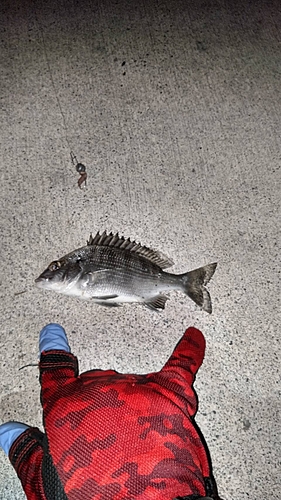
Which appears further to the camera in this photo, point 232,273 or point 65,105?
point 65,105

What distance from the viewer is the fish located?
7.41 feet

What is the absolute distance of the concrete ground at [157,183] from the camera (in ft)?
7.82

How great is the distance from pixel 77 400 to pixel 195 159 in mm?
1700

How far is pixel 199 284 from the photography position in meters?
2.43

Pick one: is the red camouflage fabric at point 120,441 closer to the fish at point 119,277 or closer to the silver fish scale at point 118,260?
the fish at point 119,277

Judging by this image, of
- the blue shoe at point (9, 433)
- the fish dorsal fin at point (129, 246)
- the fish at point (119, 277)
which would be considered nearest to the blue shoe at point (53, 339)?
the fish at point (119, 277)

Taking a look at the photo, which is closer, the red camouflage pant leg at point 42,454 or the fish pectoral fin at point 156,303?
the red camouflage pant leg at point 42,454

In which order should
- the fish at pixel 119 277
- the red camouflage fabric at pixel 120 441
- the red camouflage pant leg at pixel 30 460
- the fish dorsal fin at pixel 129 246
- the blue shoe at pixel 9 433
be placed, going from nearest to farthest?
the red camouflage fabric at pixel 120 441
the red camouflage pant leg at pixel 30 460
the blue shoe at pixel 9 433
the fish at pixel 119 277
the fish dorsal fin at pixel 129 246

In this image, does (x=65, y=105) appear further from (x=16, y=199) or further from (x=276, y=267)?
(x=276, y=267)

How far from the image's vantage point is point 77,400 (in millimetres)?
1850

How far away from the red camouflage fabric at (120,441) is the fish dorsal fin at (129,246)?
651 millimetres

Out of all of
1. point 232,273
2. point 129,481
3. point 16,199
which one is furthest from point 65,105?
point 129,481

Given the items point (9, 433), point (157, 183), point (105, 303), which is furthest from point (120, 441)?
point (157, 183)

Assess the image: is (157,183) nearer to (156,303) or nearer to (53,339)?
(156,303)
